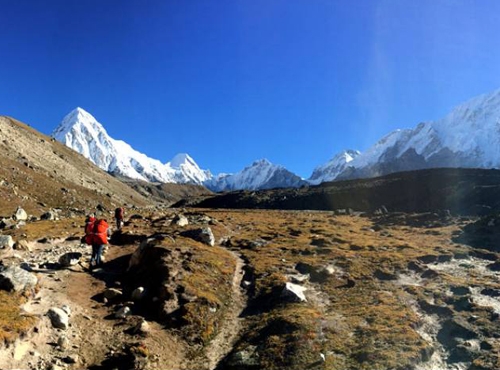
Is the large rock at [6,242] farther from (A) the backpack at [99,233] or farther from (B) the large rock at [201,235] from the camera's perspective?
(B) the large rock at [201,235]

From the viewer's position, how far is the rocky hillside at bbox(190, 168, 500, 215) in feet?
396

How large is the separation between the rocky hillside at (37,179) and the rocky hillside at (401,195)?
2428 inches

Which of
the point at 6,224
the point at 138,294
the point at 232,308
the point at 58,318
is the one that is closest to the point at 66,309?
the point at 58,318

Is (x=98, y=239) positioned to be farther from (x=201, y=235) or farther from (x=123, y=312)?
(x=201, y=235)

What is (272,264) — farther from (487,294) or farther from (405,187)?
(405,187)

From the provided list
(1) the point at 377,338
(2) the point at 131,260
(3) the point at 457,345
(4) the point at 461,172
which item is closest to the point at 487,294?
(3) the point at 457,345

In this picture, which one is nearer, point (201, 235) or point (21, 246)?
point (21, 246)

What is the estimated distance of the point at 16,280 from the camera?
2255cm

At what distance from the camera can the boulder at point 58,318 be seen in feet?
66.3

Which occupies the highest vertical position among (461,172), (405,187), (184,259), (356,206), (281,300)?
(461,172)

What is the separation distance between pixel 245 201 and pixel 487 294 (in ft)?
487

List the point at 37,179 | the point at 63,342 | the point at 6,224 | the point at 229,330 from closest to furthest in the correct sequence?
the point at 63,342, the point at 229,330, the point at 6,224, the point at 37,179

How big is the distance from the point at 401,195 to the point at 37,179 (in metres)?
118

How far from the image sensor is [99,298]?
982 inches
